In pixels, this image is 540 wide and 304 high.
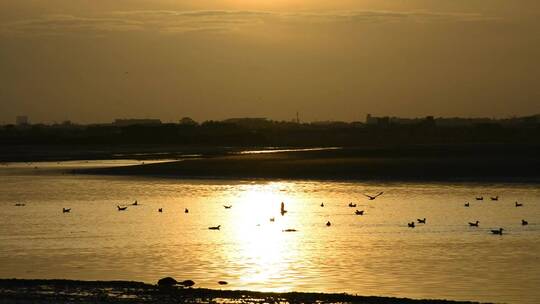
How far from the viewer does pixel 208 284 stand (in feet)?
78.3

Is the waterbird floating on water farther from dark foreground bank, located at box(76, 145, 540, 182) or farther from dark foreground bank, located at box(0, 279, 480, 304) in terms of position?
dark foreground bank, located at box(76, 145, 540, 182)

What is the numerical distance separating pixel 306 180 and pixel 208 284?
41.7 meters

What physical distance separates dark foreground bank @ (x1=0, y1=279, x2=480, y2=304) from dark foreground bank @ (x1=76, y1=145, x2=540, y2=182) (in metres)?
43.4

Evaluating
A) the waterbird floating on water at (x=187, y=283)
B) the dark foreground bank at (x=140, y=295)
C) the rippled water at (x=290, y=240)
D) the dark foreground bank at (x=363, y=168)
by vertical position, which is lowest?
the dark foreground bank at (x=140, y=295)

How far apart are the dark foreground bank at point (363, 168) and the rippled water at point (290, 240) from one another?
10.8 meters

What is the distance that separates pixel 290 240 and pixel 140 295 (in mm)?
12333

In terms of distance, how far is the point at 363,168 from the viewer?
75.7m

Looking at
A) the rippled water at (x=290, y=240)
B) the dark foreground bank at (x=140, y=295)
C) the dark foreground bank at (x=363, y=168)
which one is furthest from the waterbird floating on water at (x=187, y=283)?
the dark foreground bank at (x=363, y=168)

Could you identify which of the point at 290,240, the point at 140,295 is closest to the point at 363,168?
the point at 290,240

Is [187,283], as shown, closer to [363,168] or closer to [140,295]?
[140,295]

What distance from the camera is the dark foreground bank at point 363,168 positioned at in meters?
67.7

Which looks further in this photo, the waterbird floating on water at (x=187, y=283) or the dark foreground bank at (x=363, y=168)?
the dark foreground bank at (x=363, y=168)

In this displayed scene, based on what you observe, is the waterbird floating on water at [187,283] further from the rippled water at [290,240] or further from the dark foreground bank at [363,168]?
the dark foreground bank at [363,168]

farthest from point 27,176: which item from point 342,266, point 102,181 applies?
point 342,266
